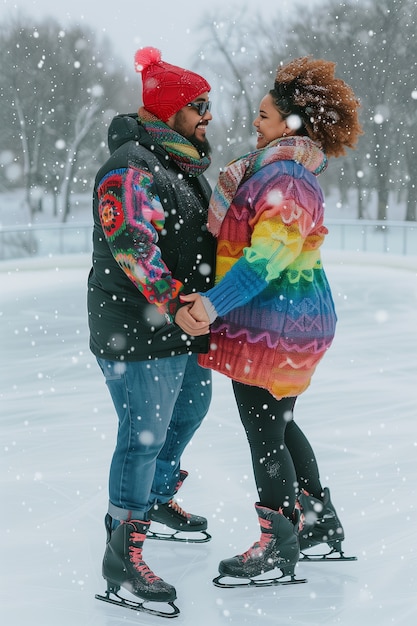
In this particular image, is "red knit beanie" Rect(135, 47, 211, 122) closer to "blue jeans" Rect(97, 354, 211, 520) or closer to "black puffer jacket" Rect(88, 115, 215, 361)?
"black puffer jacket" Rect(88, 115, 215, 361)

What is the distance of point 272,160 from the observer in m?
2.31

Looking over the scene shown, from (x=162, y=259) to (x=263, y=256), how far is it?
314mm

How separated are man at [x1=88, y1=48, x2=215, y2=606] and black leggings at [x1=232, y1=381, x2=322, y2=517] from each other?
0.22m

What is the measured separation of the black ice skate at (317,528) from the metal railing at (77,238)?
10.3 m

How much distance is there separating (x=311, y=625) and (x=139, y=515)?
583 mm

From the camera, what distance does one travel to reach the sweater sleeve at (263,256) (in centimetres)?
225

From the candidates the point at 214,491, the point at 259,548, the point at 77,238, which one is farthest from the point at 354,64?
the point at 259,548

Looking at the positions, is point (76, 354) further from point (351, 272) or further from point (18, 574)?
point (351, 272)

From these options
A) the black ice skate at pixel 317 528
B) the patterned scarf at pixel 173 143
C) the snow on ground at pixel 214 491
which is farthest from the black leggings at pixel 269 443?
the patterned scarf at pixel 173 143

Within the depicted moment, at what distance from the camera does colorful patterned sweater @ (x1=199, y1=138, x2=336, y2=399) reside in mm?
2256

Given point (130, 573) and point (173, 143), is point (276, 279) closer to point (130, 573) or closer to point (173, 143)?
point (173, 143)

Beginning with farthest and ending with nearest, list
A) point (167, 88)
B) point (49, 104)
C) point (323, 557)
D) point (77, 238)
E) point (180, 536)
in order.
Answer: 1. point (49, 104)
2. point (77, 238)
3. point (180, 536)
4. point (323, 557)
5. point (167, 88)

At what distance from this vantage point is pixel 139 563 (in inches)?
97.6

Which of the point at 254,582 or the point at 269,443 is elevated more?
the point at 269,443
